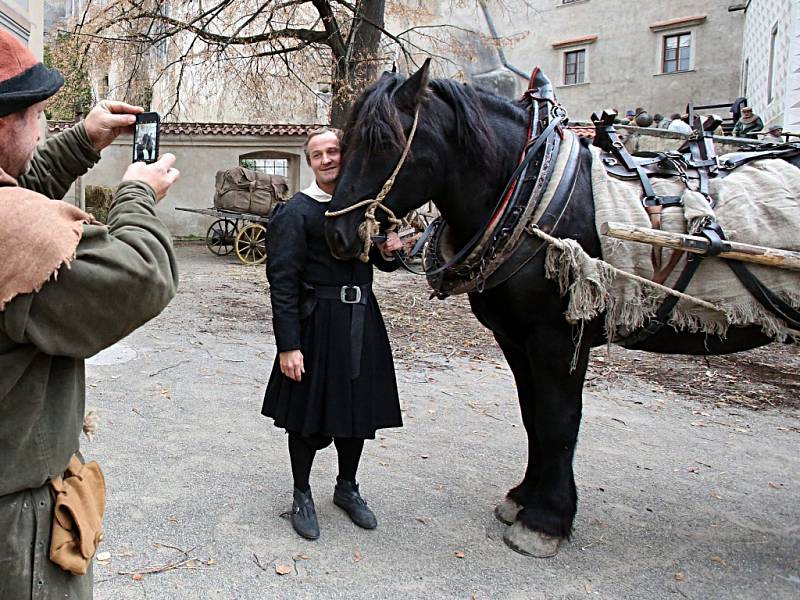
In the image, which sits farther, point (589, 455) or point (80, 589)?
point (589, 455)

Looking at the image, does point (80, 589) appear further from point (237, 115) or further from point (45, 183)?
point (237, 115)

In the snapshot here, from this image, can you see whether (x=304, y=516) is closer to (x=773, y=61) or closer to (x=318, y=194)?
(x=318, y=194)

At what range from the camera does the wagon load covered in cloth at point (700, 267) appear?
2434 millimetres

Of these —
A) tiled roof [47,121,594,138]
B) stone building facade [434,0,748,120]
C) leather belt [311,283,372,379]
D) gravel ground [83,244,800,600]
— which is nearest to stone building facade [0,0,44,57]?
gravel ground [83,244,800,600]

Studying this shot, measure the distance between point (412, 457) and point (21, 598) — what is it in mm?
2617

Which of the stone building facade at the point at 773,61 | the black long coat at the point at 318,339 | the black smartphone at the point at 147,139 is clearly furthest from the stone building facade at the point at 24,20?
the stone building facade at the point at 773,61

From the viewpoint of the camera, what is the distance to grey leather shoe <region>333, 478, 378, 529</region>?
2912 millimetres

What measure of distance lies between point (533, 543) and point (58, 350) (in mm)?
2106

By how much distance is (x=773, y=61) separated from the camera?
14797mm

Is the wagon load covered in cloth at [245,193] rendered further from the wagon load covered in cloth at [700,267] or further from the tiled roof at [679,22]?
the tiled roof at [679,22]

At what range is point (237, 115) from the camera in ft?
78.7

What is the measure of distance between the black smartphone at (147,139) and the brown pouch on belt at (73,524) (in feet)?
2.10

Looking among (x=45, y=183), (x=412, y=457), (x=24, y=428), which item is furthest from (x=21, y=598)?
(x=412, y=457)

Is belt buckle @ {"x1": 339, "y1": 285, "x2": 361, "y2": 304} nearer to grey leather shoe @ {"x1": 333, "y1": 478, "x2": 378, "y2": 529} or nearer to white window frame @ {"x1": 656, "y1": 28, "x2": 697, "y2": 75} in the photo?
grey leather shoe @ {"x1": 333, "y1": 478, "x2": 378, "y2": 529}
